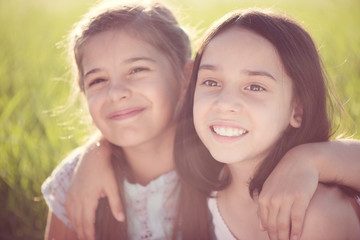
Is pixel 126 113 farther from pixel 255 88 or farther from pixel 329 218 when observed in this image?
pixel 329 218

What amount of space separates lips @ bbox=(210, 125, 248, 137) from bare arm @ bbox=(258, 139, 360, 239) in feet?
0.67

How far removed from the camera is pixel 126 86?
2.08 meters

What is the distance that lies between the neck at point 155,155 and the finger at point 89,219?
1.10 feet

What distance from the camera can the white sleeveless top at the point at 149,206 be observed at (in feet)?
7.55

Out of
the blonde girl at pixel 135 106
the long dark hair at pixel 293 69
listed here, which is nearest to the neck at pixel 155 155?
the blonde girl at pixel 135 106

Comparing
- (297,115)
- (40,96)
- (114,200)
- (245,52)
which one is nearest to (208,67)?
(245,52)

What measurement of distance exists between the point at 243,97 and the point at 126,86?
0.66 meters

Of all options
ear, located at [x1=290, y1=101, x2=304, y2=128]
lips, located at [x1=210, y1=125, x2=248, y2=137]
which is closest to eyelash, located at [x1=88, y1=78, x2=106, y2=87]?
lips, located at [x1=210, y1=125, x2=248, y2=137]

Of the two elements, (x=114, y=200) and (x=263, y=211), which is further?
(x=114, y=200)

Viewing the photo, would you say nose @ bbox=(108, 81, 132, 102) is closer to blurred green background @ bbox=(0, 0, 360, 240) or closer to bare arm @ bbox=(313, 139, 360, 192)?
blurred green background @ bbox=(0, 0, 360, 240)

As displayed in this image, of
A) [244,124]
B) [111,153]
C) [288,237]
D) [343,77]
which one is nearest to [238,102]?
[244,124]

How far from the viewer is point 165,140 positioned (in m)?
2.36

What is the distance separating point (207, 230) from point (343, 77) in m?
2.00

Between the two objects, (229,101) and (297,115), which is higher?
(229,101)
